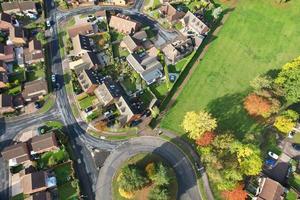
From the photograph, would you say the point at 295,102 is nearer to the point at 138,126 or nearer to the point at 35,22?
the point at 138,126

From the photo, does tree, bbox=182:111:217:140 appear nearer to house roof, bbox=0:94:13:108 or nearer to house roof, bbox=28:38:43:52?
house roof, bbox=0:94:13:108

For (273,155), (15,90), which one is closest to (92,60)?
(15,90)

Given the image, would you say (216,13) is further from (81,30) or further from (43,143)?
(43,143)

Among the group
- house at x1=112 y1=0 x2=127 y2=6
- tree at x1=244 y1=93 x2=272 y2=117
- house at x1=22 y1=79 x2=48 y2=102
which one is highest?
house at x1=112 y1=0 x2=127 y2=6

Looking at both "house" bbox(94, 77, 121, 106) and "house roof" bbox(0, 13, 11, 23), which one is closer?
"house" bbox(94, 77, 121, 106)

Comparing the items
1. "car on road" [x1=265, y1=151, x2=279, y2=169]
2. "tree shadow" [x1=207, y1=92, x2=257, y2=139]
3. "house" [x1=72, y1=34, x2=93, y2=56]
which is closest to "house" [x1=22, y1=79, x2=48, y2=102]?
"house" [x1=72, y1=34, x2=93, y2=56]

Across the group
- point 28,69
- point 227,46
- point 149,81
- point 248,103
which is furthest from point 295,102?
point 28,69

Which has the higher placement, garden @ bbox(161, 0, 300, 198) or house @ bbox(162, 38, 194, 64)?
house @ bbox(162, 38, 194, 64)
